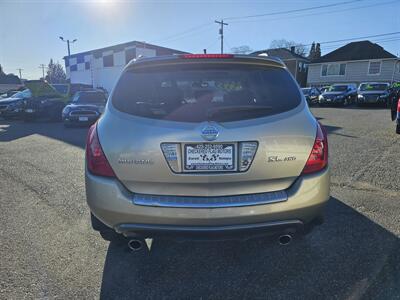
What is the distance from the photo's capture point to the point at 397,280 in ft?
7.39

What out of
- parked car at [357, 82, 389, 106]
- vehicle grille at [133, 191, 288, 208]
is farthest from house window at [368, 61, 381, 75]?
vehicle grille at [133, 191, 288, 208]

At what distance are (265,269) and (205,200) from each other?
3.22ft

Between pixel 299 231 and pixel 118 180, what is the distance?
1379 millimetres

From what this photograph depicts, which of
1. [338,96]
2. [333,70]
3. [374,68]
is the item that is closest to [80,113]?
[338,96]

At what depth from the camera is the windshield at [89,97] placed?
41.0 ft

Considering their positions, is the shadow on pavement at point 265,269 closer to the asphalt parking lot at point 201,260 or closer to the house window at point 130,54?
the asphalt parking lot at point 201,260

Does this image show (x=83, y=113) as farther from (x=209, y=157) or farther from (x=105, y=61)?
(x=105, y=61)

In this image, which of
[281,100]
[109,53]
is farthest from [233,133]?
[109,53]

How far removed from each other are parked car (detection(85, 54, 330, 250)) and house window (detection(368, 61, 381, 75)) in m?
38.6

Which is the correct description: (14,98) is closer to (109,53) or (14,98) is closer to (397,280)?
(397,280)

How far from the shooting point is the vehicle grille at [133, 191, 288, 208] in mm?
1946

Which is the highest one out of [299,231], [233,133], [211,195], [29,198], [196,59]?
[196,59]

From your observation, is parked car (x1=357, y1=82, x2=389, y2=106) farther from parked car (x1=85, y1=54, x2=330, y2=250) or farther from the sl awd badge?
the sl awd badge

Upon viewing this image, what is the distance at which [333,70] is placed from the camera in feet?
122
